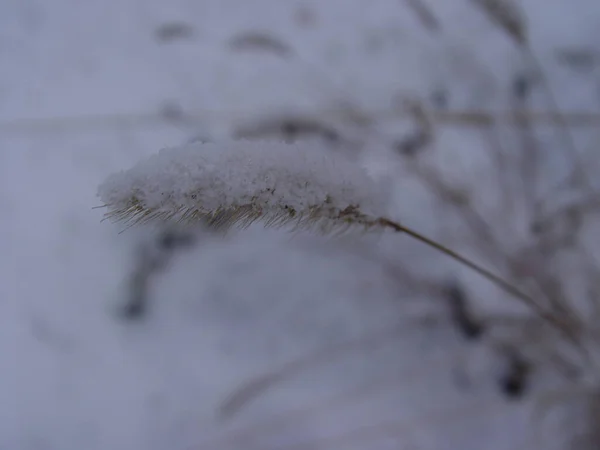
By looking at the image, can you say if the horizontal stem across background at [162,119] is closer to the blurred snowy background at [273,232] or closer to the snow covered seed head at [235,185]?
the blurred snowy background at [273,232]

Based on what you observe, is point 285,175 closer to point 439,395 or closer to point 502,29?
point 439,395

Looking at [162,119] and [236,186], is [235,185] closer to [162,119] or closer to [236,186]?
[236,186]

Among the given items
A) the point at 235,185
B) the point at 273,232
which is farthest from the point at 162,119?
the point at 235,185

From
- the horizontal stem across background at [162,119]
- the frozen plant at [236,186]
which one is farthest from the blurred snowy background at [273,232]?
the frozen plant at [236,186]

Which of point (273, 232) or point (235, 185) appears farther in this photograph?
point (273, 232)

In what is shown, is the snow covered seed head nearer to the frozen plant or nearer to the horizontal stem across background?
the frozen plant

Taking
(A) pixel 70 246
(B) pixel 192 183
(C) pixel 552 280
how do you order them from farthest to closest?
(A) pixel 70 246 < (C) pixel 552 280 < (B) pixel 192 183

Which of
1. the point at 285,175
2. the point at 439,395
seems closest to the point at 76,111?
the point at 285,175
